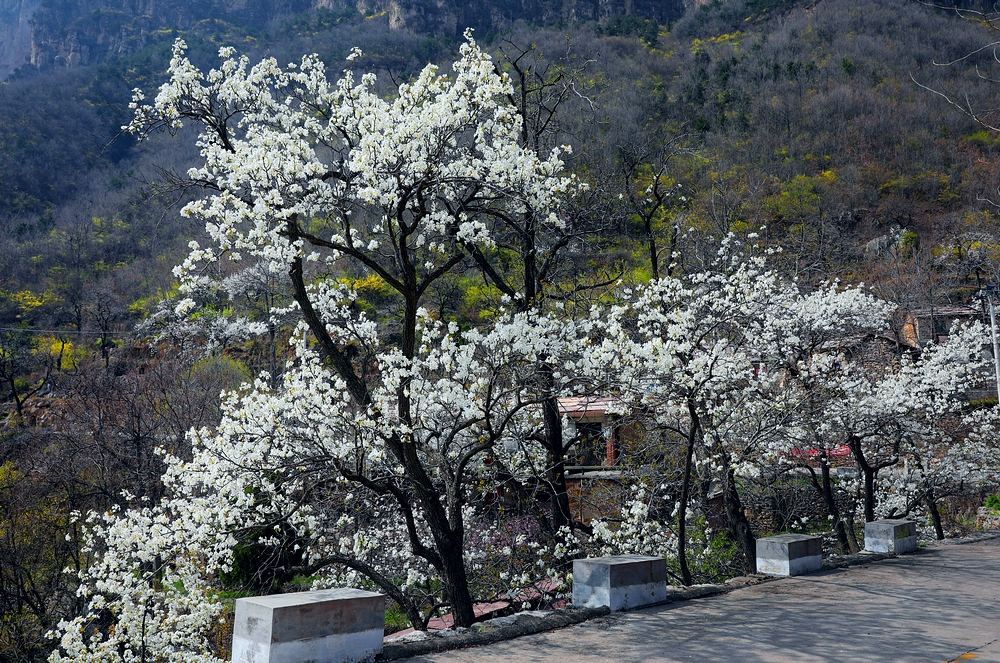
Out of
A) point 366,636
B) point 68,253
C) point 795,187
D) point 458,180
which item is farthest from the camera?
point 68,253

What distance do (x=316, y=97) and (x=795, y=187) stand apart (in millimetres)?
47494

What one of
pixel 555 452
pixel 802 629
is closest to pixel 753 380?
pixel 555 452

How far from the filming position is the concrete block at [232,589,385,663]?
4656 millimetres

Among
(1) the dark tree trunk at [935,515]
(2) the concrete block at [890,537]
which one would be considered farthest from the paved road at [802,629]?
(1) the dark tree trunk at [935,515]

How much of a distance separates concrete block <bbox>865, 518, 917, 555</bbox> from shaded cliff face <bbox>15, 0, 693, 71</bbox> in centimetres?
9335

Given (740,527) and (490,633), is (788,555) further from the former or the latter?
(490,633)

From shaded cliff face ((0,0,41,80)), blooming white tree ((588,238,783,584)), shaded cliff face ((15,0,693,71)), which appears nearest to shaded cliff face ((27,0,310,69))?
shaded cliff face ((15,0,693,71))

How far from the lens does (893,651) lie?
5355mm

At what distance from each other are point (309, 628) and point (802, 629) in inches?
156

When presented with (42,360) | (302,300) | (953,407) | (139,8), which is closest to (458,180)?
(302,300)

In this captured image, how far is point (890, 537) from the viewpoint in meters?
10.8

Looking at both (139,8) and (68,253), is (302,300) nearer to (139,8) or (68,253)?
(68,253)

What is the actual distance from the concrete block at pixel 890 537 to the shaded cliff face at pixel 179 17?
93348 mm

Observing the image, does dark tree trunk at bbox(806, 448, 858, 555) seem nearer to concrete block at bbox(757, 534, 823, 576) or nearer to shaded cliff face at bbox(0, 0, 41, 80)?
concrete block at bbox(757, 534, 823, 576)
